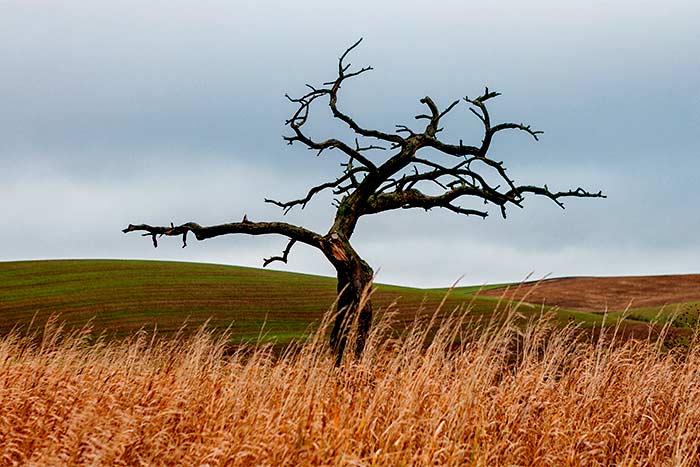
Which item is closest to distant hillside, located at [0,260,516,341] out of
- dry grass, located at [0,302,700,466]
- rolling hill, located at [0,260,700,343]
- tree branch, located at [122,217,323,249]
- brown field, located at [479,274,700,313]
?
rolling hill, located at [0,260,700,343]

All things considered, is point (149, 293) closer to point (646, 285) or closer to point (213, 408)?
point (213, 408)

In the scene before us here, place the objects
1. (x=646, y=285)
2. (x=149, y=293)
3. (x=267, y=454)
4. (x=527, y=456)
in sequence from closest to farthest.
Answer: (x=267, y=454) → (x=527, y=456) → (x=149, y=293) → (x=646, y=285)

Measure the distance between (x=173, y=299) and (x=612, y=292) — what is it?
31.3 metres

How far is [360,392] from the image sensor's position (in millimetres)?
8664

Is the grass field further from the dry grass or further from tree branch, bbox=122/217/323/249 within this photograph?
tree branch, bbox=122/217/323/249

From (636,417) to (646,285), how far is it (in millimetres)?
50080

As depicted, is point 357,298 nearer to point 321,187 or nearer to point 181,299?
point 321,187

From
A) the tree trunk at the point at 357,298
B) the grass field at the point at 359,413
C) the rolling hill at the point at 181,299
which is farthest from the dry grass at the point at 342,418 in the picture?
the rolling hill at the point at 181,299

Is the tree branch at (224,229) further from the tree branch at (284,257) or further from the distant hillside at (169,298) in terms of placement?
the distant hillside at (169,298)

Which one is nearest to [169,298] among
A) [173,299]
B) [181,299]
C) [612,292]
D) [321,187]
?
[173,299]

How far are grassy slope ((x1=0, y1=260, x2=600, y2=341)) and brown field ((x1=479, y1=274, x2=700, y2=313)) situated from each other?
9.11 meters

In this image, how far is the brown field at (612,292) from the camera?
164 ft

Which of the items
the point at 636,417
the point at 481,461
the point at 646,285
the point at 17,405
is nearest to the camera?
the point at 481,461

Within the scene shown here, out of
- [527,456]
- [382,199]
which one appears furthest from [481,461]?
[382,199]
